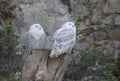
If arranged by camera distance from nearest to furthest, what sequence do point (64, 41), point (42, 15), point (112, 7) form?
point (64, 41), point (42, 15), point (112, 7)

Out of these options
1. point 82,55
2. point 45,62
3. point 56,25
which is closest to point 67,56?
point 45,62

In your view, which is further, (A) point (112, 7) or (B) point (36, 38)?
(A) point (112, 7)

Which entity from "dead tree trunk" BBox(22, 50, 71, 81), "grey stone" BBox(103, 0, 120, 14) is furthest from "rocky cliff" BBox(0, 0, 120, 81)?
"dead tree trunk" BBox(22, 50, 71, 81)

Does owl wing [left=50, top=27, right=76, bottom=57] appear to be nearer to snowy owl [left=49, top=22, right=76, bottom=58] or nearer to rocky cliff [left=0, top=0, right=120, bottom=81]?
snowy owl [left=49, top=22, right=76, bottom=58]

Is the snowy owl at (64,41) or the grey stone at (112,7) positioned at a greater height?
the grey stone at (112,7)

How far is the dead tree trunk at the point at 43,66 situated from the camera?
412 centimetres

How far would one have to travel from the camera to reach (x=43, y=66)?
13.6 ft

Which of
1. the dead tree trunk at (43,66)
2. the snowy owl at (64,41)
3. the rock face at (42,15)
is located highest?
the rock face at (42,15)

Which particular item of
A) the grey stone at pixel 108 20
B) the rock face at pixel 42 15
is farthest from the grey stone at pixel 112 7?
the rock face at pixel 42 15

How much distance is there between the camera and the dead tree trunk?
13.5 feet

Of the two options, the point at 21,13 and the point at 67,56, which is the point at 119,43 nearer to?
the point at 21,13

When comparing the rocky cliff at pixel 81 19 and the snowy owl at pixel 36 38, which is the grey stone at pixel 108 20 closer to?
the rocky cliff at pixel 81 19

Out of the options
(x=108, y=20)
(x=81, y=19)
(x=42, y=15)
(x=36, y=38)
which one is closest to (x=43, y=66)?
(x=36, y=38)

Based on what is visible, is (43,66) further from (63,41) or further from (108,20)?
(108,20)
